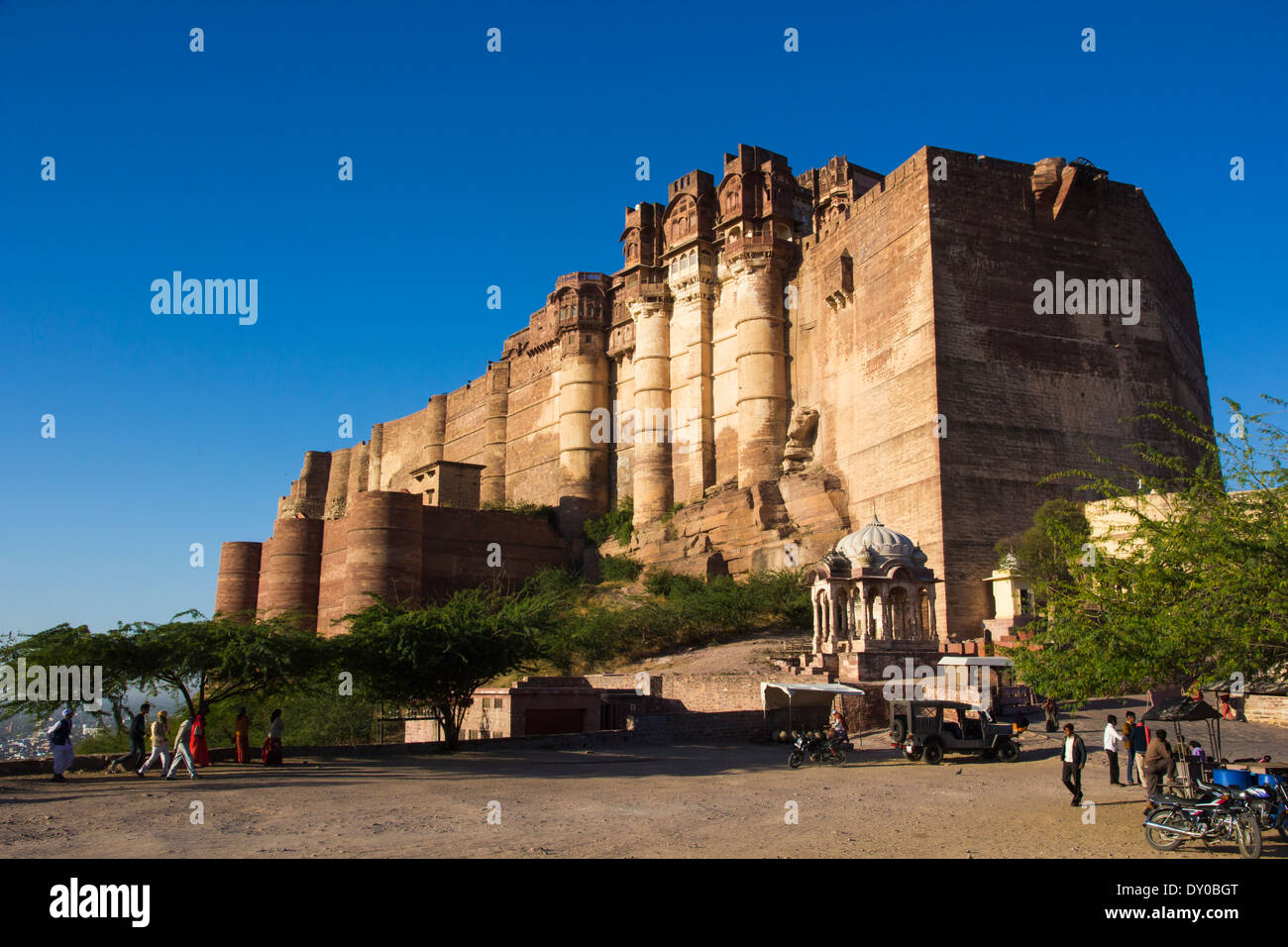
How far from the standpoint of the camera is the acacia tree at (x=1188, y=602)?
860cm

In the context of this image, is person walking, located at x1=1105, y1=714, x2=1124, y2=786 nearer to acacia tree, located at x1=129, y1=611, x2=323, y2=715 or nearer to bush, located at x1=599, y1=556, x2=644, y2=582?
acacia tree, located at x1=129, y1=611, x2=323, y2=715

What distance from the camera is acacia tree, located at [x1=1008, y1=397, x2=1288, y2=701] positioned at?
28.2 ft

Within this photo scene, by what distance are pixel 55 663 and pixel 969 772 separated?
1265 cm

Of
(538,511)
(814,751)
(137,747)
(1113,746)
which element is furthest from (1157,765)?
(538,511)

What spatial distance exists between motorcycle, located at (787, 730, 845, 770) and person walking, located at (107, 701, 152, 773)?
27.8 feet

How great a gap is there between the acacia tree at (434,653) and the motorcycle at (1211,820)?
11.0 meters

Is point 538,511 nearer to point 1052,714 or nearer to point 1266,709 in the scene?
point 1052,714

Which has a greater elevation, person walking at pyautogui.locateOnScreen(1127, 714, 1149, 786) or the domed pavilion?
the domed pavilion

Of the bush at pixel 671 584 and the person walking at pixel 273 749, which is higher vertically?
the bush at pixel 671 584

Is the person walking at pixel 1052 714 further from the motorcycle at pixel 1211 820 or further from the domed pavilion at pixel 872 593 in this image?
the motorcycle at pixel 1211 820

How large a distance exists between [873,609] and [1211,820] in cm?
1451

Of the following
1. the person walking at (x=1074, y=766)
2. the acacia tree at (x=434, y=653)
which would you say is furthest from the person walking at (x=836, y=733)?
the acacia tree at (x=434, y=653)

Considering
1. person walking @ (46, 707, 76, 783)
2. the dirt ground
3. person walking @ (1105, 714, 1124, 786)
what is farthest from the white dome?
person walking @ (46, 707, 76, 783)
